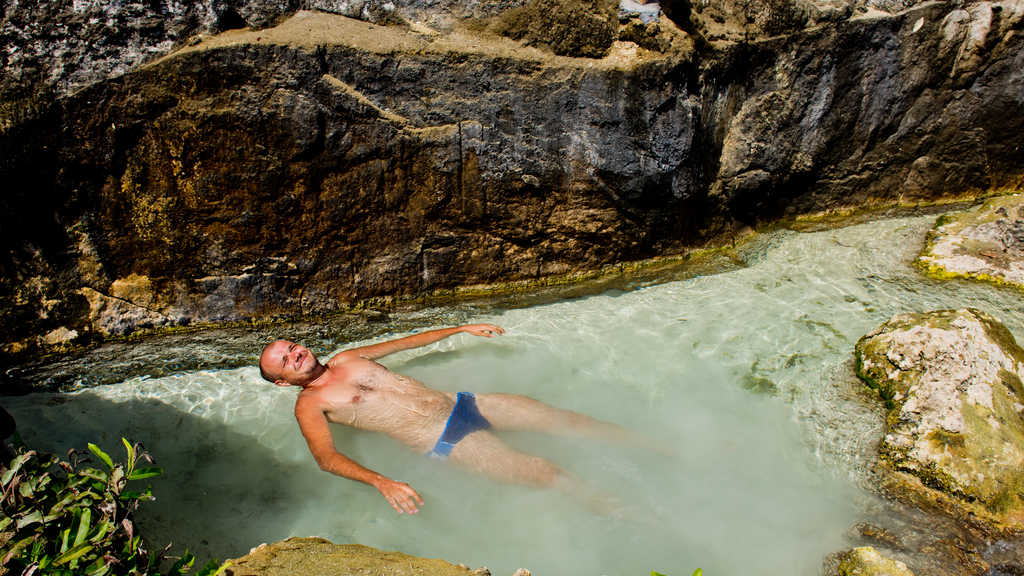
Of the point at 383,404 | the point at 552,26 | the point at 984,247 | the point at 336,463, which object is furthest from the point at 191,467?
the point at 984,247

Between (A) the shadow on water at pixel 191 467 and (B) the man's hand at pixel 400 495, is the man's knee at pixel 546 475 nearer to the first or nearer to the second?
(B) the man's hand at pixel 400 495

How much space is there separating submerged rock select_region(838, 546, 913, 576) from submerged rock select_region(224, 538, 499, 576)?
1.52m

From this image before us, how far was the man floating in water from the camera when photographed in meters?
3.13

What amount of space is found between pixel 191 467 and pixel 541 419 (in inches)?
78.6

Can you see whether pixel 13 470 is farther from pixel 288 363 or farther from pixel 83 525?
pixel 288 363

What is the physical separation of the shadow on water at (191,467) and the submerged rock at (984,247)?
4853mm

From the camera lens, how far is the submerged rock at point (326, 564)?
212 centimetres

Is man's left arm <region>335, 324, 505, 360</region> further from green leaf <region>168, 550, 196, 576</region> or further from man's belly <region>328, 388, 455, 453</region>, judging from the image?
green leaf <region>168, 550, 196, 576</region>

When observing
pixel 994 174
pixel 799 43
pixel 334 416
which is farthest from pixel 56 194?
pixel 994 174

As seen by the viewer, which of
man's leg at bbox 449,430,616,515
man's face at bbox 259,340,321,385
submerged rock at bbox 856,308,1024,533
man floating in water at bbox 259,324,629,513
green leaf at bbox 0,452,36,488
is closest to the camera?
green leaf at bbox 0,452,36,488

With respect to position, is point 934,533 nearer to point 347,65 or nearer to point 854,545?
point 854,545

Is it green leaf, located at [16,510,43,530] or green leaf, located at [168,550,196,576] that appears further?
green leaf, located at [168,550,196,576]

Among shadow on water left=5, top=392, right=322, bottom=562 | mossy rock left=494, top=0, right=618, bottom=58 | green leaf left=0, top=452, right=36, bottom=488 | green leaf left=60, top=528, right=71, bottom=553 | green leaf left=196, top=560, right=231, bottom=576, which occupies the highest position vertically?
mossy rock left=494, top=0, right=618, bottom=58

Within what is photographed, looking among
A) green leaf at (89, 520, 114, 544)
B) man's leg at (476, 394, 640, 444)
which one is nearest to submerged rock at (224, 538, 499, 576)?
green leaf at (89, 520, 114, 544)
